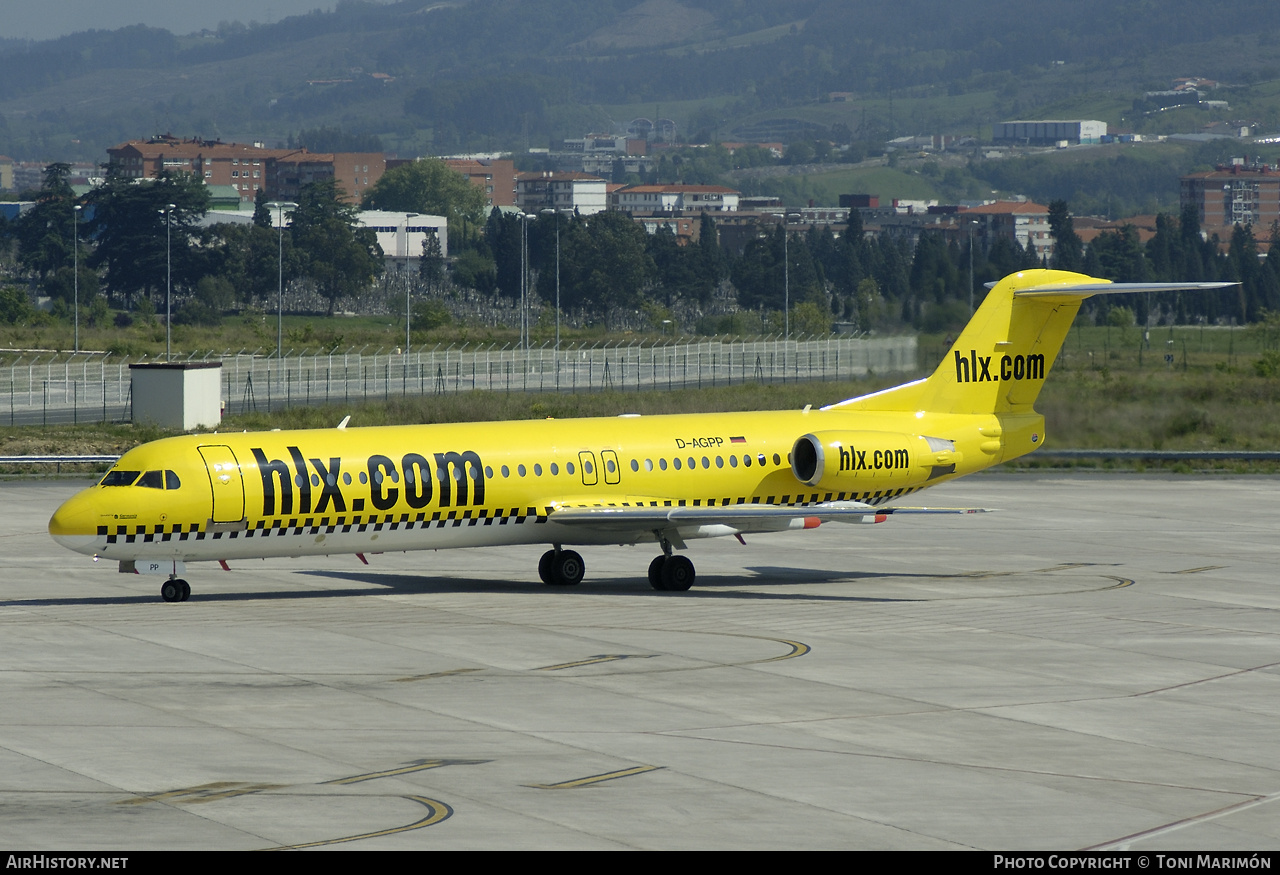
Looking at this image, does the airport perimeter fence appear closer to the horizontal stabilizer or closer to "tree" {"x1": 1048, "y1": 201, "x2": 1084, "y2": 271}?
the horizontal stabilizer

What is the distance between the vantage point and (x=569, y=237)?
19100 centimetres

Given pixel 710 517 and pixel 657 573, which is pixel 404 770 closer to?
pixel 710 517

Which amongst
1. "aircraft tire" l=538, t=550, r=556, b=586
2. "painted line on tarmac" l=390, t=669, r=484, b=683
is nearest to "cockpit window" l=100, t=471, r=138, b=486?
"aircraft tire" l=538, t=550, r=556, b=586

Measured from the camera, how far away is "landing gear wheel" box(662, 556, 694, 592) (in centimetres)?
3541

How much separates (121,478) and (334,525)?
3.94 meters

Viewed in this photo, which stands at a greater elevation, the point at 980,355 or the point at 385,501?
the point at 980,355

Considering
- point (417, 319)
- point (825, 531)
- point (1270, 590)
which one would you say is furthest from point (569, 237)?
point (1270, 590)

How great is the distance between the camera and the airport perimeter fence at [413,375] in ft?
266

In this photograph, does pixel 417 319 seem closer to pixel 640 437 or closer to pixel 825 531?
pixel 825 531

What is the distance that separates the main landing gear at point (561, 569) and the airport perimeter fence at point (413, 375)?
41235mm

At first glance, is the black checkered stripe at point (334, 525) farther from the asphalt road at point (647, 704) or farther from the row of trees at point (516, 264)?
the row of trees at point (516, 264)

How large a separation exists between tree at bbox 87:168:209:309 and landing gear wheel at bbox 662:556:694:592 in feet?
499

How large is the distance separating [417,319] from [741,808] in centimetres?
12905

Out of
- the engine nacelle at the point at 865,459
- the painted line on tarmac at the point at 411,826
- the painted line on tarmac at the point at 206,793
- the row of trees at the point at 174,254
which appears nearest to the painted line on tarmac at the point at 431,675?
the painted line on tarmac at the point at 206,793
